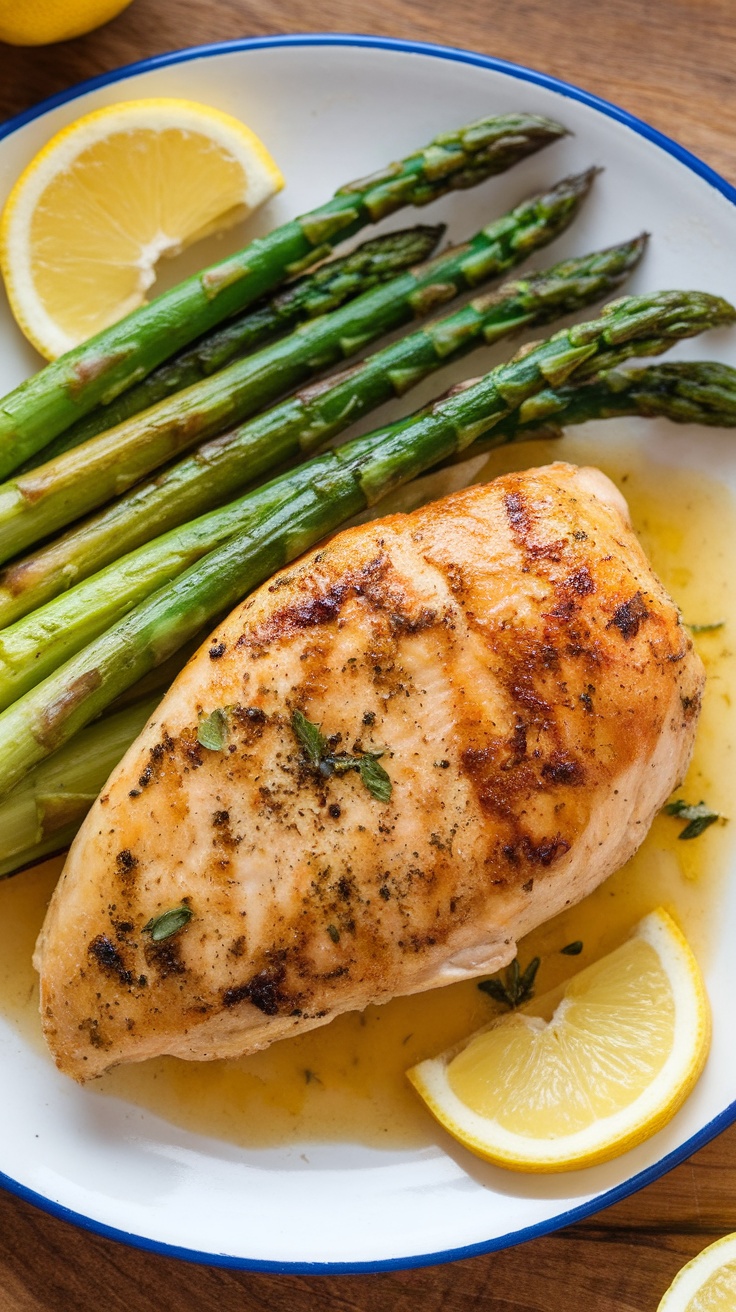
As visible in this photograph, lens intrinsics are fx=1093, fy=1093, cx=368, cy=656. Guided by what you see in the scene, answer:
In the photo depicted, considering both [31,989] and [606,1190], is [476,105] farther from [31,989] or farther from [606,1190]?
[606,1190]

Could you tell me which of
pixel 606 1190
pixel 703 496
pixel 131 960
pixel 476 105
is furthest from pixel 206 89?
pixel 606 1190

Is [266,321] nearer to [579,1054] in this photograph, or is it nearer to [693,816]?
[693,816]

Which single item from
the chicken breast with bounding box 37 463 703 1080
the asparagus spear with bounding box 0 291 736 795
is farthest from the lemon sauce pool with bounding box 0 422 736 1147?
the chicken breast with bounding box 37 463 703 1080

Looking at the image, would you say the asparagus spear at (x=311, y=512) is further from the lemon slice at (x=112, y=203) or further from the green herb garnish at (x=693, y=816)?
the green herb garnish at (x=693, y=816)

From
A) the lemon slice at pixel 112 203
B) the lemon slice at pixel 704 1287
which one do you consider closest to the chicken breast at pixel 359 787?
the lemon slice at pixel 704 1287

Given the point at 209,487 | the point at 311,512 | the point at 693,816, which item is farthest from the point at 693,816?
the point at 209,487
